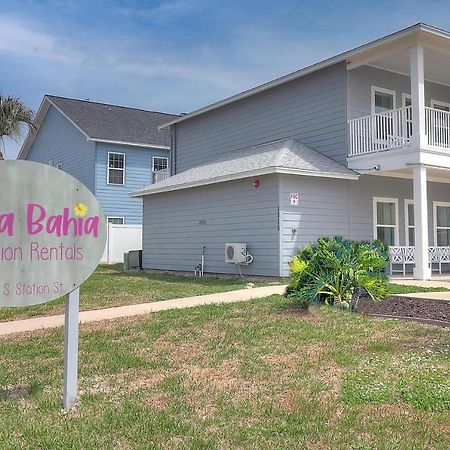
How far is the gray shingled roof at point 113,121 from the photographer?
1066 inches

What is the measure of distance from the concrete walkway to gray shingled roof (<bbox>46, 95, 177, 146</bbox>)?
17157 mm

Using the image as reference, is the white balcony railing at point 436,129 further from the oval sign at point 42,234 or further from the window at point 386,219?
the oval sign at point 42,234

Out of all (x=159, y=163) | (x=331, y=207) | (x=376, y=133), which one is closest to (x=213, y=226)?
(x=331, y=207)

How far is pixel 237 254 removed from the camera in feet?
48.2

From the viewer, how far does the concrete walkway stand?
8.27 meters

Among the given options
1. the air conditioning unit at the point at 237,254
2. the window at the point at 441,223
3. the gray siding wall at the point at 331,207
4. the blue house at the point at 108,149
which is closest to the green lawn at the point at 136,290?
the air conditioning unit at the point at 237,254

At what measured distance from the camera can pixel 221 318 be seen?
7.86 meters

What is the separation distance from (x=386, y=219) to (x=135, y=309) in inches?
378

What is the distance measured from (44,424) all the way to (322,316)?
14.7ft

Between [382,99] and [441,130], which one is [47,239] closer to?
[441,130]

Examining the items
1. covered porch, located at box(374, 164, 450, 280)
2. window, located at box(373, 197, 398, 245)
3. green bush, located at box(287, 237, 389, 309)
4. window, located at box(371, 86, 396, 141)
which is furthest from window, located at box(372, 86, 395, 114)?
green bush, located at box(287, 237, 389, 309)

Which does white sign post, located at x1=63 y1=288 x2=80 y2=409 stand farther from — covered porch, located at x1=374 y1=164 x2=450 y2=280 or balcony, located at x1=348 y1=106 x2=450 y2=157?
balcony, located at x1=348 y1=106 x2=450 y2=157

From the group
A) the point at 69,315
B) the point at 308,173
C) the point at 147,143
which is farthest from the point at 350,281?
the point at 147,143

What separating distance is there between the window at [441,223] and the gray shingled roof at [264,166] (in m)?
4.59
